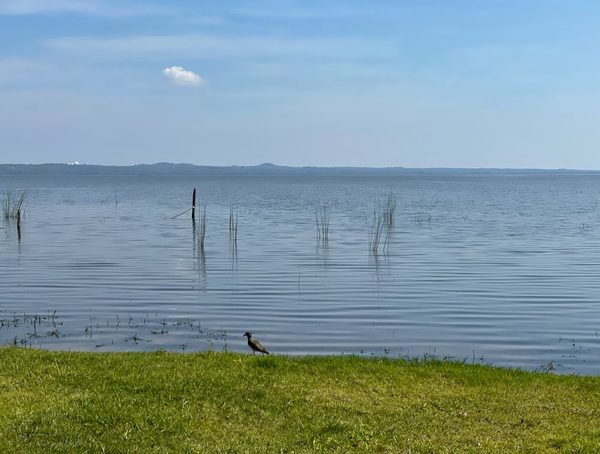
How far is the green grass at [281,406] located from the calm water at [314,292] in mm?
4556

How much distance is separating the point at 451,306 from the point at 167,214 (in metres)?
45.8

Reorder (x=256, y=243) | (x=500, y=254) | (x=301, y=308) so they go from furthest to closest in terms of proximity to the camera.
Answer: (x=256, y=243) → (x=500, y=254) → (x=301, y=308)

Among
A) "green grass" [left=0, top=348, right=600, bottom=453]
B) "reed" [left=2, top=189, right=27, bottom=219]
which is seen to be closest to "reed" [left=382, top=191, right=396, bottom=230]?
"reed" [left=2, top=189, right=27, bottom=219]

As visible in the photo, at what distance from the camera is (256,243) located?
41969mm

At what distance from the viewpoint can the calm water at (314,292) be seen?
60.4 ft

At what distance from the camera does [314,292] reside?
26234 mm

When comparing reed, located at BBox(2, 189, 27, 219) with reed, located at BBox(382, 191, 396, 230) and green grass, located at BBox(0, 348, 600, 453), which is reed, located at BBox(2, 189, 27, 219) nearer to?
reed, located at BBox(382, 191, 396, 230)

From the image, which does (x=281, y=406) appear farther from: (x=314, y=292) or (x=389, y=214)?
(x=389, y=214)

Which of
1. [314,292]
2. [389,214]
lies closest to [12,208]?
Answer: [389,214]

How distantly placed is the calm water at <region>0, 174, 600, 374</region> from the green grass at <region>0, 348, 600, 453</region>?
456cm

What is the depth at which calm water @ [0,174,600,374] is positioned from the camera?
18422 mm

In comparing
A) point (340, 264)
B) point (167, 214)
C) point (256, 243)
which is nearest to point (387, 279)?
point (340, 264)

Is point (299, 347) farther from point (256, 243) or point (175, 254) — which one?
point (256, 243)

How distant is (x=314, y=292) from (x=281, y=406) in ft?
52.3
